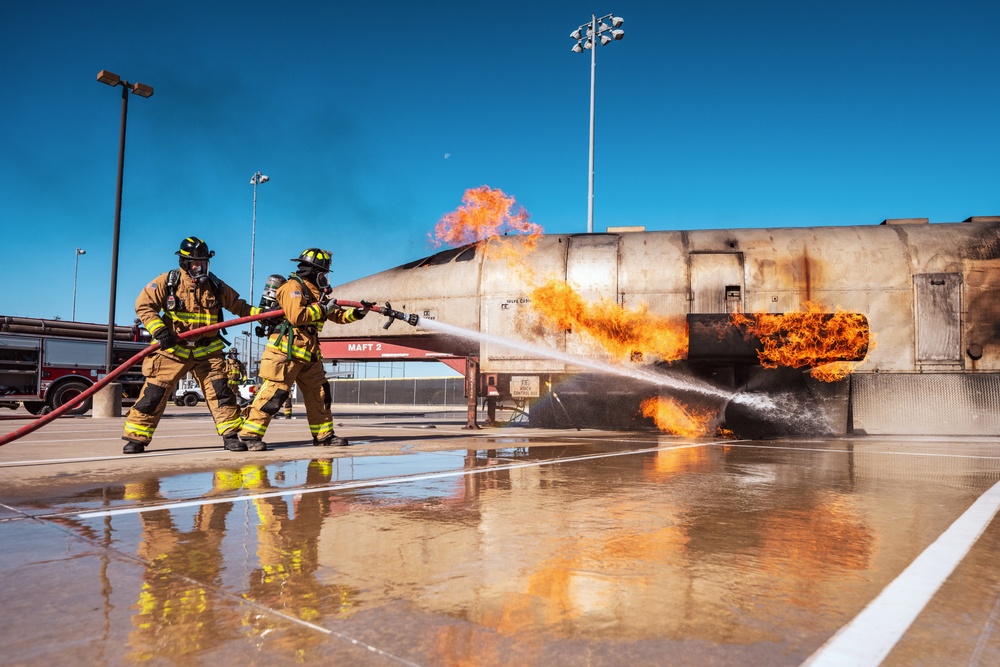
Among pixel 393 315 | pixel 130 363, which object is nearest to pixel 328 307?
pixel 393 315

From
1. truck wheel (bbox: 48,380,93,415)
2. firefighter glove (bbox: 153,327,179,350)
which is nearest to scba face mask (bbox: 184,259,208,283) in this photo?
firefighter glove (bbox: 153,327,179,350)

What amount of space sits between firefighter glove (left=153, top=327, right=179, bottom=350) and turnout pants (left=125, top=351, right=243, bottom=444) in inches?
14.0

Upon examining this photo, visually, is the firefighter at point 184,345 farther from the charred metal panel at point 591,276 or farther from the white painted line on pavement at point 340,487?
the charred metal panel at point 591,276

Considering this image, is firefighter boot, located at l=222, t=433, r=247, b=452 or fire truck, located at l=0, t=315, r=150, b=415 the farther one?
fire truck, located at l=0, t=315, r=150, b=415

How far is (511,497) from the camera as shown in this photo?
453cm

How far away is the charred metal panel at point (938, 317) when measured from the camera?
11.9 m

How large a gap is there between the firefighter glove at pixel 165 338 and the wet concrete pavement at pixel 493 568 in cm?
179

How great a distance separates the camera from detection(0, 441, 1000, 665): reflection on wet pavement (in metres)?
1.97

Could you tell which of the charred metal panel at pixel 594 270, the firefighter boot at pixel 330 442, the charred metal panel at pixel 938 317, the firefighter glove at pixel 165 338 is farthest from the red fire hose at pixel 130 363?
the charred metal panel at pixel 938 317

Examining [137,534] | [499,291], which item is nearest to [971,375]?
[499,291]

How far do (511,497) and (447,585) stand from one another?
2033mm

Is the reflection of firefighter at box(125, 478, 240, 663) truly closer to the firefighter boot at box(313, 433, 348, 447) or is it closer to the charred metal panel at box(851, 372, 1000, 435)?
the firefighter boot at box(313, 433, 348, 447)

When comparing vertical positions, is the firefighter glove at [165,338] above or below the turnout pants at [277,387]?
→ above

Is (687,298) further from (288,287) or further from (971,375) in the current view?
(288,287)
